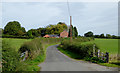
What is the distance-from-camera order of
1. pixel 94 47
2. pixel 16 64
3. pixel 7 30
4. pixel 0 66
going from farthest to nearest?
pixel 7 30 → pixel 94 47 → pixel 16 64 → pixel 0 66

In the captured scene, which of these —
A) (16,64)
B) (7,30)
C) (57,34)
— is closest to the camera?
(16,64)

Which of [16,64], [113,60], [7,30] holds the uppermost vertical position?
[7,30]

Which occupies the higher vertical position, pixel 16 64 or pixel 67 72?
pixel 16 64

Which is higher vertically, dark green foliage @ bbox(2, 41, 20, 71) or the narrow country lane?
dark green foliage @ bbox(2, 41, 20, 71)

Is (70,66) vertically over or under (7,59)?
under

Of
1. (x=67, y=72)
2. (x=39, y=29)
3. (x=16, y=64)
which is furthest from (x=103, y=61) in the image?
(x=39, y=29)

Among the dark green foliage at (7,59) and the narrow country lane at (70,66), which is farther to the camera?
the narrow country lane at (70,66)

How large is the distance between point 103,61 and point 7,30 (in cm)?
6466

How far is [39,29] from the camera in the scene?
113 m

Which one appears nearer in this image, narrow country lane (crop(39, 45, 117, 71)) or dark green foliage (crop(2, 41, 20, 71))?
dark green foliage (crop(2, 41, 20, 71))

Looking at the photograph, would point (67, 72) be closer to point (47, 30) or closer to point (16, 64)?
point (16, 64)

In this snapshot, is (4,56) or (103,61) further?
(103,61)

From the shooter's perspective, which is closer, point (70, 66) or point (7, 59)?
point (7, 59)

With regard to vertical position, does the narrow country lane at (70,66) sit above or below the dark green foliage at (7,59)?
below
